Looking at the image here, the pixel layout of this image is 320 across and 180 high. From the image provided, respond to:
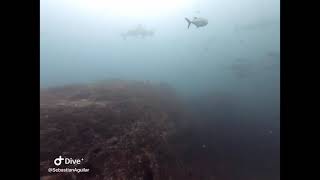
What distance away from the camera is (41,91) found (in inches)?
138

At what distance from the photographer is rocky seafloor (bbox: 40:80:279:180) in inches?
134

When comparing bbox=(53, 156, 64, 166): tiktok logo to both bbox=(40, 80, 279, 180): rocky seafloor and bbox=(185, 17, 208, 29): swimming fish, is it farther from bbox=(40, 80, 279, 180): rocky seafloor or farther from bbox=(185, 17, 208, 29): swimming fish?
bbox=(185, 17, 208, 29): swimming fish

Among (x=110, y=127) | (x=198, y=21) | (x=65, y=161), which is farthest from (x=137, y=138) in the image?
(x=198, y=21)

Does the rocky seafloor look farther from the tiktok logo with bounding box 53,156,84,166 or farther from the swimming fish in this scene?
the swimming fish

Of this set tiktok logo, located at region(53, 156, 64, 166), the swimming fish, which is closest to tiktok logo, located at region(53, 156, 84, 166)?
tiktok logo, located at region(53, 156, 64, 166)

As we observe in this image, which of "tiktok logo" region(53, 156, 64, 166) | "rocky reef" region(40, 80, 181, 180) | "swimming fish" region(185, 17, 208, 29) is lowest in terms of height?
"tiktok logo" region(53, 156, 64, 166)

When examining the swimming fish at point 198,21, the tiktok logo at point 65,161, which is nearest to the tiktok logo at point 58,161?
the tiktok logo at point 65,161

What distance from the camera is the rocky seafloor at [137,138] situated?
3.40 metres

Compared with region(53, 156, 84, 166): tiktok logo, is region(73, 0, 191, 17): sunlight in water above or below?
above
